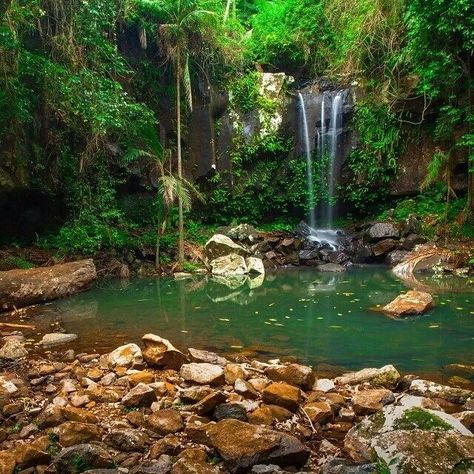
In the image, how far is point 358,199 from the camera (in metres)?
16.4

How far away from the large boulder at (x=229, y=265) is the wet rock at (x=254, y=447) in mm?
9439

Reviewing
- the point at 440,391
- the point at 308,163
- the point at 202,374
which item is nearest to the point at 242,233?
the point at 308,163

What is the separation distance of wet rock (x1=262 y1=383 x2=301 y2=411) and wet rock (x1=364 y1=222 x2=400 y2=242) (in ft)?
35.8

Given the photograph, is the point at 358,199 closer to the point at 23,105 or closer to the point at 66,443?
the point at 23,105

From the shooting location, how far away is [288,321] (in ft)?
22.3

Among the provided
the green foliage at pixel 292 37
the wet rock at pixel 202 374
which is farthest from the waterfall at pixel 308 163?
the wet rock at pixel 202 374

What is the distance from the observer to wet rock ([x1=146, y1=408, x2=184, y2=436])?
3.09 m

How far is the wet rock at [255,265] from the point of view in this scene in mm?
12422

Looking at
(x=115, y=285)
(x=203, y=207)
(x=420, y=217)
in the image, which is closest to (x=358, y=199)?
(x=420, y=217)

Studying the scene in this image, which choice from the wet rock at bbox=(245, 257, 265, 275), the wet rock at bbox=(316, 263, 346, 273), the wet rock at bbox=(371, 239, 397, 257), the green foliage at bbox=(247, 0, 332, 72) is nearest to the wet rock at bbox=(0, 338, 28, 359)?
the wet rock at bbox=(245, 257, 265, 275)

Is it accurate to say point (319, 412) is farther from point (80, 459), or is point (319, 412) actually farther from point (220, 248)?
point (220, 248)

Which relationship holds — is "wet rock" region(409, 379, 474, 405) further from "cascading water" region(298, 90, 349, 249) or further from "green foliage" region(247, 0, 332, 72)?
"green foliage" region(247, 0, 332, 72)

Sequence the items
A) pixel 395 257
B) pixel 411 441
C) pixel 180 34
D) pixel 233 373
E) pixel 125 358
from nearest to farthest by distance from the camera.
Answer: pixel 411 441 → pixel 233 373 → pixel 125 358 → pixel 180 34 → pixel 395 257

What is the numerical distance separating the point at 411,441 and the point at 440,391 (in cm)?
148
